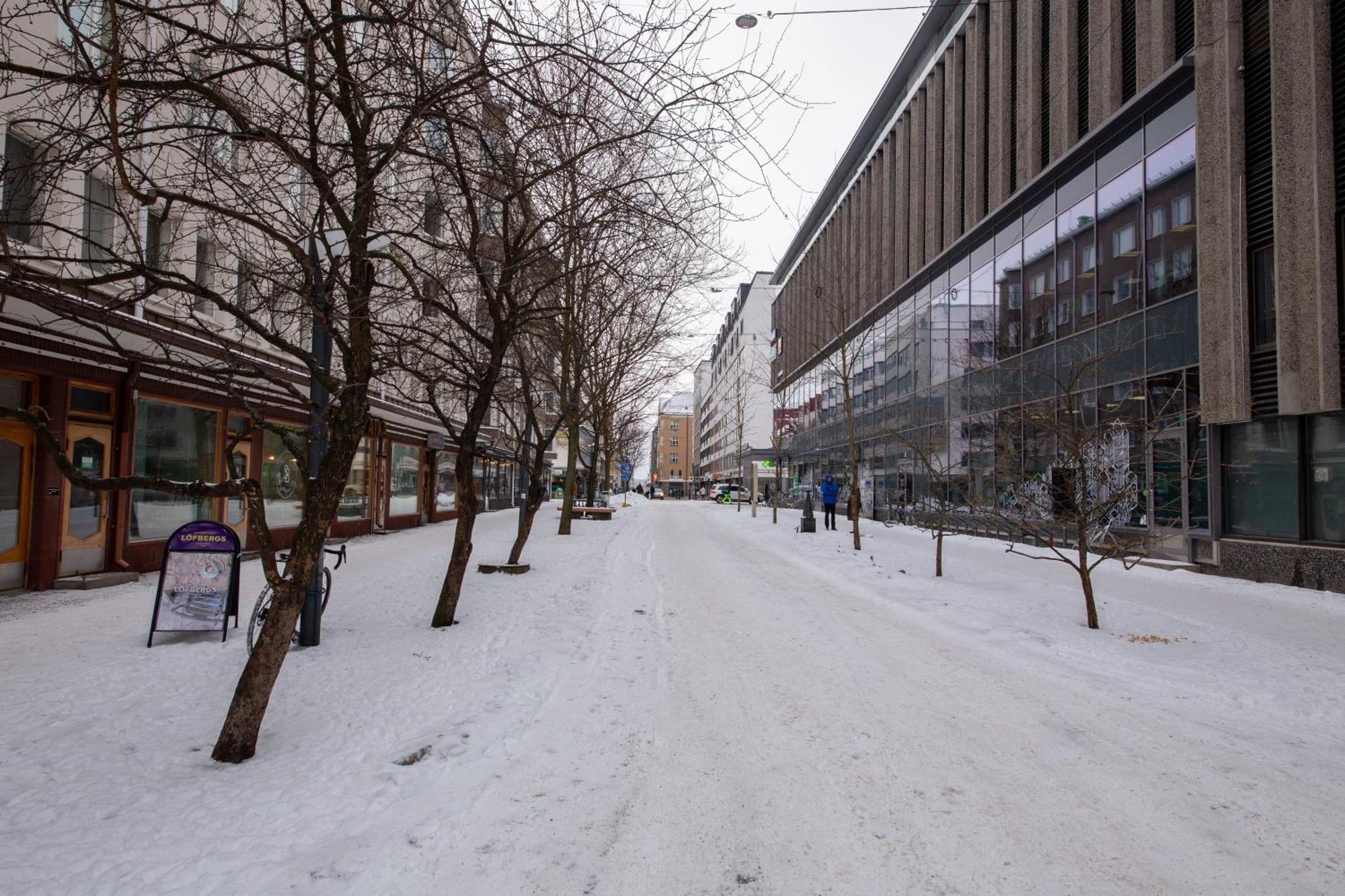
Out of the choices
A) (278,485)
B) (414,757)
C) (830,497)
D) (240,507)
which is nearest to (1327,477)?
(830,497)

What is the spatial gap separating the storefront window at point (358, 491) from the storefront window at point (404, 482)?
166 cm

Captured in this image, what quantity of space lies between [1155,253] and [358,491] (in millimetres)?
19125

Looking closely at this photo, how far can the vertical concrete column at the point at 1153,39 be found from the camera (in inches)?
543

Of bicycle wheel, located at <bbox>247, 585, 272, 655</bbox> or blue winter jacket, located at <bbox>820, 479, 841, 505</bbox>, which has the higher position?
blue winter jacket, located at <bbox>820, 479, 841, 505</bbox>

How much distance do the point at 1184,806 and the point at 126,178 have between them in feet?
19.8

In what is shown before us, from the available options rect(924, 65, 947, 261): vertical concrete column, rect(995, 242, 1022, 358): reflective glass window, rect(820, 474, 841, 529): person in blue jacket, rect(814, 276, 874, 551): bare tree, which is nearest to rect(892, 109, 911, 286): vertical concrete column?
rect(924, 65, 947, 261): vertical concrete column

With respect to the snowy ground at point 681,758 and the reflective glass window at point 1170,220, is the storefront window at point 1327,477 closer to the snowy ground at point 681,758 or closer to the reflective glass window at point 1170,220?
the reflective glass window at point 1170,220

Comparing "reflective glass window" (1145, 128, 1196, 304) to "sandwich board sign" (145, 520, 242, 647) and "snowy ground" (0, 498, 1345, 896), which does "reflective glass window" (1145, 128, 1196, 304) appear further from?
"sandwich board sign" (145, 520, 242, 647)

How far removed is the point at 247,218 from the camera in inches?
151

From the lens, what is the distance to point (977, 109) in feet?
70.7

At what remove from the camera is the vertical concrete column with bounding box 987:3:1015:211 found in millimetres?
19984

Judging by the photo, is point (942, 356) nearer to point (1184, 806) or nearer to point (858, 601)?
point (858, 601)

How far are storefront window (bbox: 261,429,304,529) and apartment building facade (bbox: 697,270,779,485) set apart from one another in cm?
4230

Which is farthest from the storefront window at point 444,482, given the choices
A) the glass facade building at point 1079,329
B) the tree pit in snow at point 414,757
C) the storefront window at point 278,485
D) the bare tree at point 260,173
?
the tree pit in snow at point 414,757
